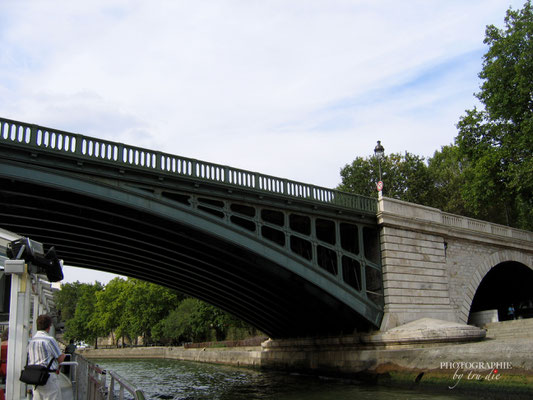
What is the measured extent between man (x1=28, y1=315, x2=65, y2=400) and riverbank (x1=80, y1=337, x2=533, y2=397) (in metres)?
12.5

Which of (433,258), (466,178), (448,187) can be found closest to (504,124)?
(466,178)

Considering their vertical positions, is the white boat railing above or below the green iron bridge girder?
below

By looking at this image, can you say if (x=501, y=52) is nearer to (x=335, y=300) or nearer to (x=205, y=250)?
(x=335, y=300)

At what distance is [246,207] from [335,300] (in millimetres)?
5628

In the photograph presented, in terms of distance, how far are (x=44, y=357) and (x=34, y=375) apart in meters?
0.28

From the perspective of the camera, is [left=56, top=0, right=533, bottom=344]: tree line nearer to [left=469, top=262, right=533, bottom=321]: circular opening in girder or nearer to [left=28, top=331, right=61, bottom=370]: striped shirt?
[left=469, top=262, right=533, bottom=321]: circular opening in girder

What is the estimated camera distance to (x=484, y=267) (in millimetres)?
28031

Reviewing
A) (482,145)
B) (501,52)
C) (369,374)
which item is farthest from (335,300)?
(501,52)

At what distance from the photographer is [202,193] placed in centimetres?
1847

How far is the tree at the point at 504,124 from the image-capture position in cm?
2895

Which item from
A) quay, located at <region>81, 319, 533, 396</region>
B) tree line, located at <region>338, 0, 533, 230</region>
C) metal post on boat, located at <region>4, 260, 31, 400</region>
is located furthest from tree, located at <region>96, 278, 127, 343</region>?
metal post on boat, located at <region>4, 260, 31, 400</region>

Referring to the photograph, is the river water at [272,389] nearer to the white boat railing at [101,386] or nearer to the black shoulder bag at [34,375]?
the white boat railing at [101,386]

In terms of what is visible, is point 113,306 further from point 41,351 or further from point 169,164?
point 41,351

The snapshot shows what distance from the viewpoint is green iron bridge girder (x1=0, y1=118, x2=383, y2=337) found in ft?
51.6
